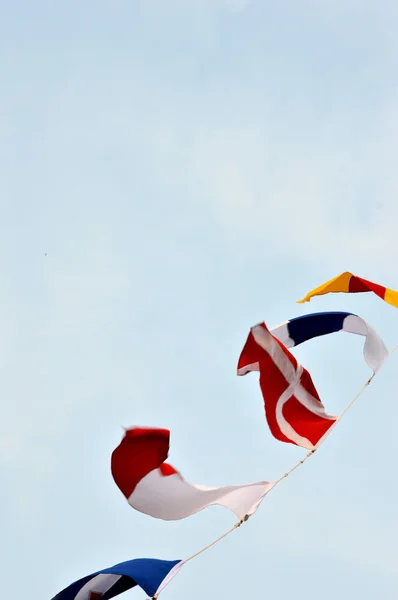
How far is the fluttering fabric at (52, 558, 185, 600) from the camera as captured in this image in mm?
19250

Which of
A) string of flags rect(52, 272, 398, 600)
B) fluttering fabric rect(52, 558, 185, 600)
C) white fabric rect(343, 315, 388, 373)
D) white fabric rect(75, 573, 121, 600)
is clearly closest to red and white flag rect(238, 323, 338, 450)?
string of flags rect(52, 272, 398, 600)

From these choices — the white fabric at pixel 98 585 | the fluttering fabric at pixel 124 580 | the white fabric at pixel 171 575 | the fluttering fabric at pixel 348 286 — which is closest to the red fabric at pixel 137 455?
the fluttering fabric at pixel 124 580

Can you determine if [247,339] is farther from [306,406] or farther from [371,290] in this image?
[371,290]

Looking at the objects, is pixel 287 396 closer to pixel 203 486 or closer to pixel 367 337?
pixel 367 337

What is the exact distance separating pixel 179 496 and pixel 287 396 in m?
3.41

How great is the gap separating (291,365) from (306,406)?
39.0 inches

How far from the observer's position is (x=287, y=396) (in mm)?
21906

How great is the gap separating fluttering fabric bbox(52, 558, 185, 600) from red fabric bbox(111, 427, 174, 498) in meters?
1.34

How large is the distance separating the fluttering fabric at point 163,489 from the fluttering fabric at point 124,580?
3.02ft

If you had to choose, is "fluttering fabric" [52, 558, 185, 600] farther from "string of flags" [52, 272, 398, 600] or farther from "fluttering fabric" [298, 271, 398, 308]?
"fluttering fabric" [298, 271, 398, 308]

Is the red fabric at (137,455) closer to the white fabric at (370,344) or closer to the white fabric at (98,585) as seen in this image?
the white fabric at (98,585)

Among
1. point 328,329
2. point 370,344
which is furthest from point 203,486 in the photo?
point 328,329

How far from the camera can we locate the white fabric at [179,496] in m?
19.8

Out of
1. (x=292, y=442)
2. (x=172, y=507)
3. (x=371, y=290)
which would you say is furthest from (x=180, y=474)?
(x=371, y=290)
